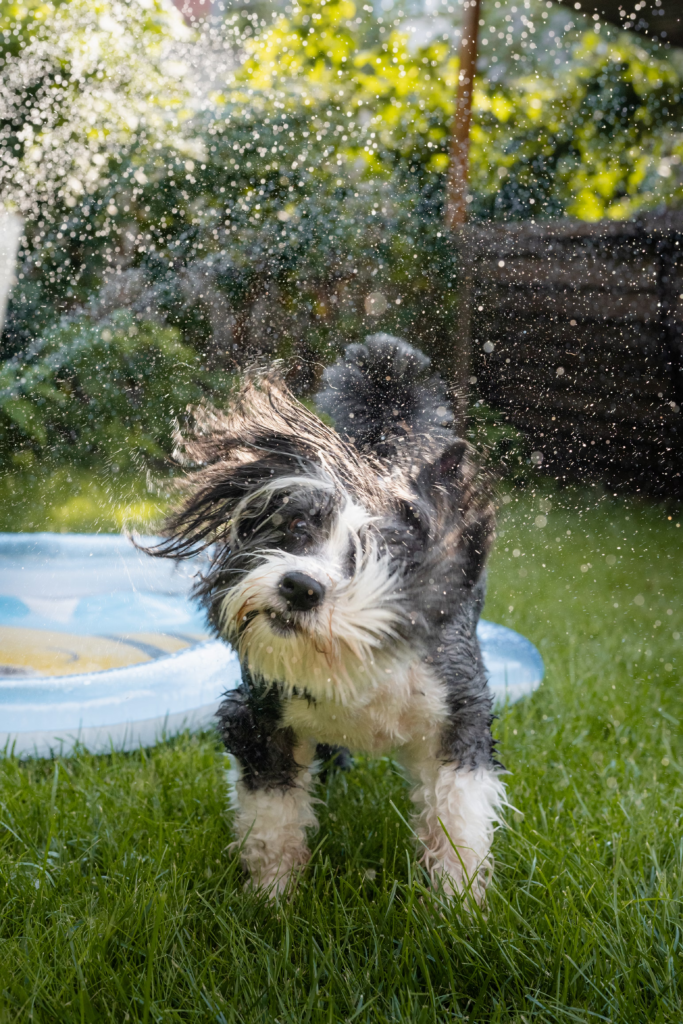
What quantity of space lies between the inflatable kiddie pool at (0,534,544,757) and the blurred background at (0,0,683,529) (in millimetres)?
524

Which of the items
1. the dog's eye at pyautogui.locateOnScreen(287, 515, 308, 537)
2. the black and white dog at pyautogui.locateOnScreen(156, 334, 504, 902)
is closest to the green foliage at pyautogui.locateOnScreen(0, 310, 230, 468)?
the black and white dog at pyautogui.locateOnScreen(156, 334, 504, 902)

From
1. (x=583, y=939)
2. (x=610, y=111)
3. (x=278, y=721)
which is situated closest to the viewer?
(x=583, y=939)

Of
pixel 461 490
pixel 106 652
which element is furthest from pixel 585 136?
pixel 106 652

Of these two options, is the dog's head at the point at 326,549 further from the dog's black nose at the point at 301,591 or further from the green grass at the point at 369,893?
the green grass at the point at 369,893

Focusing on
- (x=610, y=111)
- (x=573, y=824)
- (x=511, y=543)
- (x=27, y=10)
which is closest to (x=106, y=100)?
(x=27, y=10)

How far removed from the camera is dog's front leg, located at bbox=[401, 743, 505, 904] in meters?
1.56

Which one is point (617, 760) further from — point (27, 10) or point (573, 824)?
point (27, 10)

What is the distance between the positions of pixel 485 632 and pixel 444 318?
5.77ft

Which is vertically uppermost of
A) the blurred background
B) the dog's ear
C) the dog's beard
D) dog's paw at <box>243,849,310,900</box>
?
Answer: the blurred background

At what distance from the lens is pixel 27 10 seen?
7.82 feet

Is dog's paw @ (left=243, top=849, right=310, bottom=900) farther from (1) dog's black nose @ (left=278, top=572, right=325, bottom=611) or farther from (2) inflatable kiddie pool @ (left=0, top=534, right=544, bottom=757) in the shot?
(1) dog's black nose @ (left=278, top=572, right=325, bottom=611)

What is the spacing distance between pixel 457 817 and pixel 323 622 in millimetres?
650

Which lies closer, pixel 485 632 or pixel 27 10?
pixel 27 10

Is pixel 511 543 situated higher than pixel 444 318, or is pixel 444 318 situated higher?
pixel 444 318
